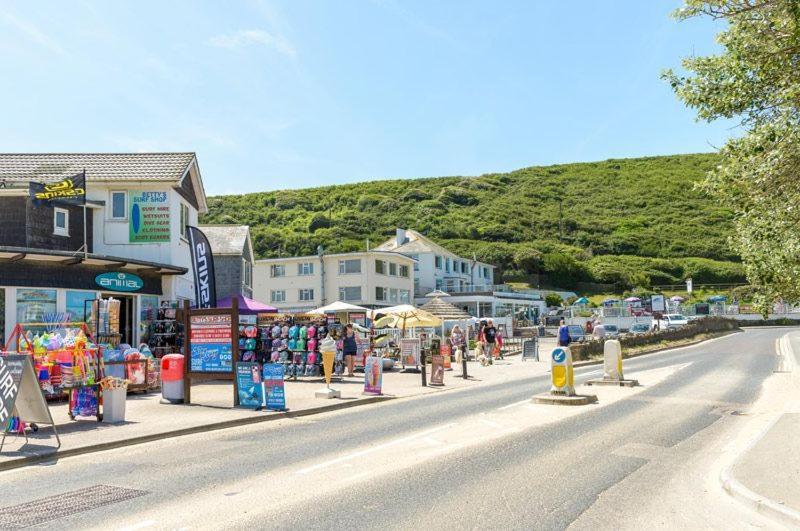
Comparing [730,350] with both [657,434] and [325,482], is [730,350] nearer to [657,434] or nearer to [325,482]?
[657,434]


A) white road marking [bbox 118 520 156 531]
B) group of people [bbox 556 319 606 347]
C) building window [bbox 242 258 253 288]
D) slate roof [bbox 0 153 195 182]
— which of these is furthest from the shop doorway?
white road marking [bbox 118 520 156 531]

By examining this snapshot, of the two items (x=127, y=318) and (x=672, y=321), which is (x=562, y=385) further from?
(x=672, y=321)

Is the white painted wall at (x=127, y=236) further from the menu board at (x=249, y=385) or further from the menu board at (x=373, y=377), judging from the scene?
the menu board at (x=249, y=385)

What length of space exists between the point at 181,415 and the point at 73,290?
26.1ft

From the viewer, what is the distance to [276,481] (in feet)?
27.8

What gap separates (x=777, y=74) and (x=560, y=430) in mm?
6693

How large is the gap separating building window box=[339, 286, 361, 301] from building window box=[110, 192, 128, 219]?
127 feet

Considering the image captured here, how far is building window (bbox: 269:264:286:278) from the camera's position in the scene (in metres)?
66.4

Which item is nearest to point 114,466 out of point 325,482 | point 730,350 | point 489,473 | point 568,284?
point 325,482

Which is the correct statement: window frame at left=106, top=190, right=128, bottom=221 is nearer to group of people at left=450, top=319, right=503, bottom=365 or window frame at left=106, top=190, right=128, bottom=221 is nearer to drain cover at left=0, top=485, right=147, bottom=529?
group of people at left=450, top=319, right=503, bottom=365

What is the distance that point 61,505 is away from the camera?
297 inches

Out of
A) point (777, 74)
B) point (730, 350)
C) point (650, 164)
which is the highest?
point (650, 164)

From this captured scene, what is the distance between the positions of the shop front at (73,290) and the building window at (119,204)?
3.08 m

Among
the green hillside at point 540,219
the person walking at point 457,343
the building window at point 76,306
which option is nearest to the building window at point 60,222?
the building window at point 76,306
